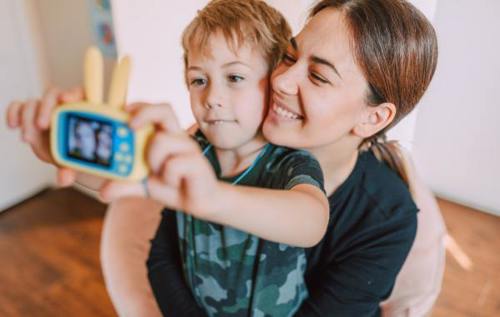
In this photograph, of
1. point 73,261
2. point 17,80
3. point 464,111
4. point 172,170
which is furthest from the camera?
point 17,80

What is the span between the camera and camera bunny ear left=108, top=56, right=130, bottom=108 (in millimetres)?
539

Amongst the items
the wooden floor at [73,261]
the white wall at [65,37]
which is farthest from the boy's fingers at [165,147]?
the white wall at [65,37]

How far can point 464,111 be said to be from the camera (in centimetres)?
124

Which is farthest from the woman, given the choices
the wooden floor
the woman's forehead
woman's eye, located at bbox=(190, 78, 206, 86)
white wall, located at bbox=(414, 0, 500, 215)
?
the wooden floor

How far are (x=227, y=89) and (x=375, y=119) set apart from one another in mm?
290

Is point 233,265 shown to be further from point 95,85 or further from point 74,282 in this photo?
point 74,282

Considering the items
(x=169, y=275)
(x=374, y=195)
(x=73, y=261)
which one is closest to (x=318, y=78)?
(x=374, y=195)

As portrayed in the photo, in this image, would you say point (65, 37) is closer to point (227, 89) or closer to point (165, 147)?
point (227, 89)

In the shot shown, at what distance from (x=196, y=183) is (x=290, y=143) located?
323 mm

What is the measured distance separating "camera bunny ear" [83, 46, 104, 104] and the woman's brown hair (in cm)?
42

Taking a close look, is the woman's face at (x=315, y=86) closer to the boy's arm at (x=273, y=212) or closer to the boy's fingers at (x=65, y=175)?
the boy's arm at (x=273, y=212)

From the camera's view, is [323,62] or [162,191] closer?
[162,191]

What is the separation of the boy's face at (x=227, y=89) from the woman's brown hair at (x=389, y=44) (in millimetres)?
161

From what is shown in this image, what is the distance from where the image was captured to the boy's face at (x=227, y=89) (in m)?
0.79
